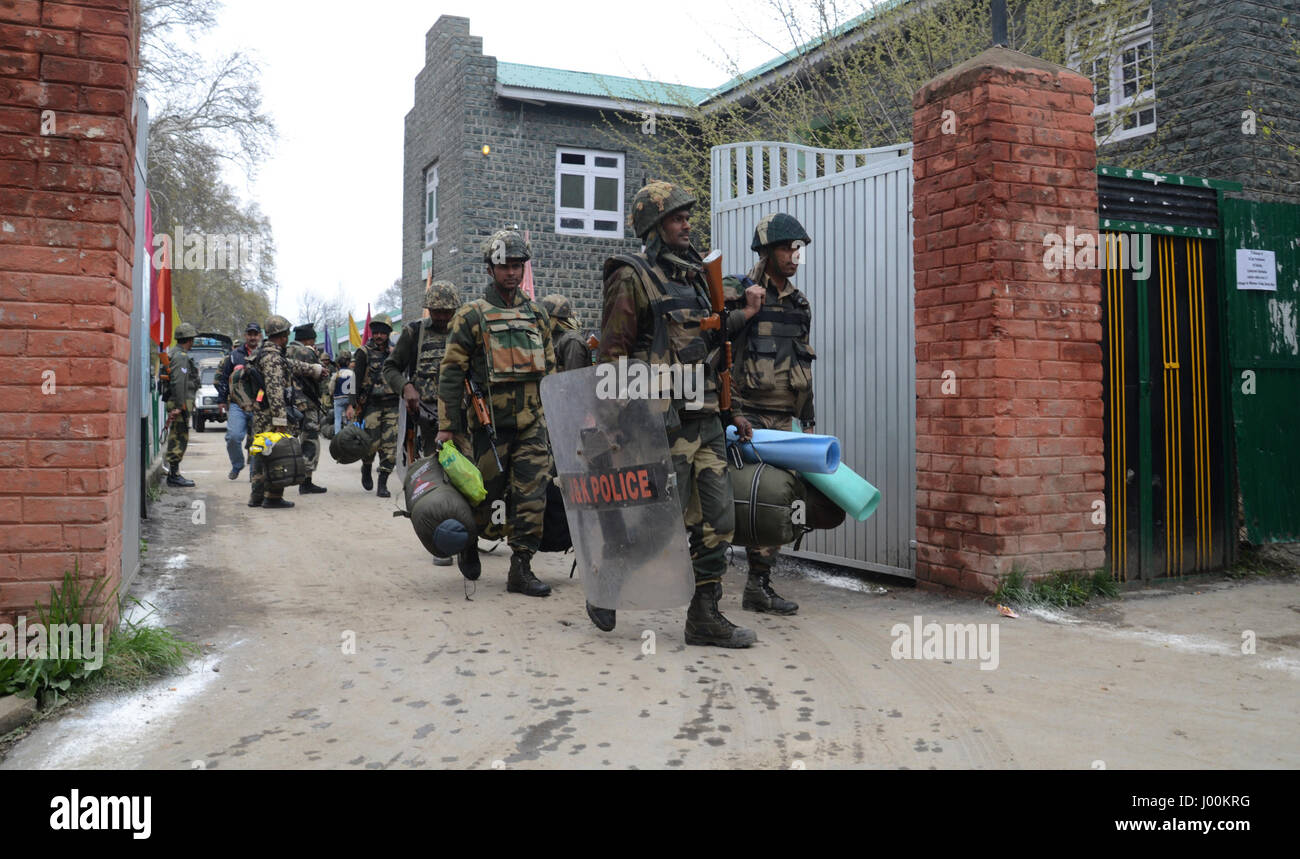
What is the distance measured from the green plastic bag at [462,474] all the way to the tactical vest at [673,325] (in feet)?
5.23

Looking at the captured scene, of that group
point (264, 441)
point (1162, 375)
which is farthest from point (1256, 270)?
point (264, 441)

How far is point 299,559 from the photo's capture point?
6926mm

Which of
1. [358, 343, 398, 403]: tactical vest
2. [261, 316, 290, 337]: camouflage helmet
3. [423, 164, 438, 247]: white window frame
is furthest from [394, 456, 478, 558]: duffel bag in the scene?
[423, 164, 438, 247]: white window frame

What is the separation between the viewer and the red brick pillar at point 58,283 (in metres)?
3.66

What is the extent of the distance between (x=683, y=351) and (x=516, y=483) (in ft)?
5.89

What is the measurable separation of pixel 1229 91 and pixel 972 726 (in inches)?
397

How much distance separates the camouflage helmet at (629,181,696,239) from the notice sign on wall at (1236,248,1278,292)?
4024mm

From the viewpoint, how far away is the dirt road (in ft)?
10.2

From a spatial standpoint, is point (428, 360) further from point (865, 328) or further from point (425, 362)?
point (865, 328)

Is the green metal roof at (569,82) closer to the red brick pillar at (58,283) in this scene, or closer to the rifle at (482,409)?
the rifle at (482,409)

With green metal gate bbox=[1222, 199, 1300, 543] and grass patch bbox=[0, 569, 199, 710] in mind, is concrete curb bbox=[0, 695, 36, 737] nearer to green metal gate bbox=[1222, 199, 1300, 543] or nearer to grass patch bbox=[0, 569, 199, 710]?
grass patch bbox=[0, 569, 199, 710]

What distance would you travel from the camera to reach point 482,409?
582cm

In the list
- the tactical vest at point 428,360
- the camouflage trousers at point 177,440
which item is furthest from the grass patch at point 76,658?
the camouflage trousers at point 177,440

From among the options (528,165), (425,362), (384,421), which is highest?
(528,165)
